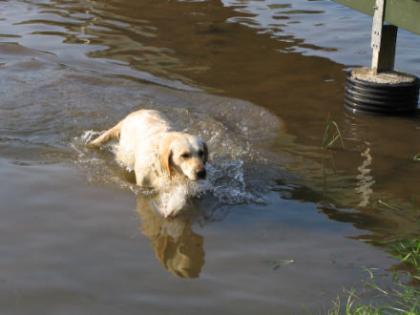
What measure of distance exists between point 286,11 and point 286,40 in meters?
1.72

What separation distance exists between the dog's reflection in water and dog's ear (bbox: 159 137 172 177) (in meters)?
0.34

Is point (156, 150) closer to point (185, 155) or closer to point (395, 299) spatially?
point (185, 155)

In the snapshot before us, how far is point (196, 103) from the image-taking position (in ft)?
27.2

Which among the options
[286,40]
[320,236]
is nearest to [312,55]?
[286,40]

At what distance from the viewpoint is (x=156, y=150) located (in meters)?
6.18

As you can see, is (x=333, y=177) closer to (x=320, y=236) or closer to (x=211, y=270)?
(x=320, y=236)

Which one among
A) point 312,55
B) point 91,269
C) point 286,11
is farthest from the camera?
point 286,11

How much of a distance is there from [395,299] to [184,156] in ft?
6.69

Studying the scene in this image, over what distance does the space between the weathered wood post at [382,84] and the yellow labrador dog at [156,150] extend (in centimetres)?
235

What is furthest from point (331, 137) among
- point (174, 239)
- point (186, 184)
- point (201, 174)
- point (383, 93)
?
point (174, 239)

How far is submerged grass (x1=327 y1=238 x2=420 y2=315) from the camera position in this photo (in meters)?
4.23

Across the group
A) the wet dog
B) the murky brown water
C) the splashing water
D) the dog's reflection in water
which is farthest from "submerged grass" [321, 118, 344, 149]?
the dog's reflection in water

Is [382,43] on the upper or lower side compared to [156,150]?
upper

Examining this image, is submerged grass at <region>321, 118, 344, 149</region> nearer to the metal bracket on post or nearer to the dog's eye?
the metal bracket on post
